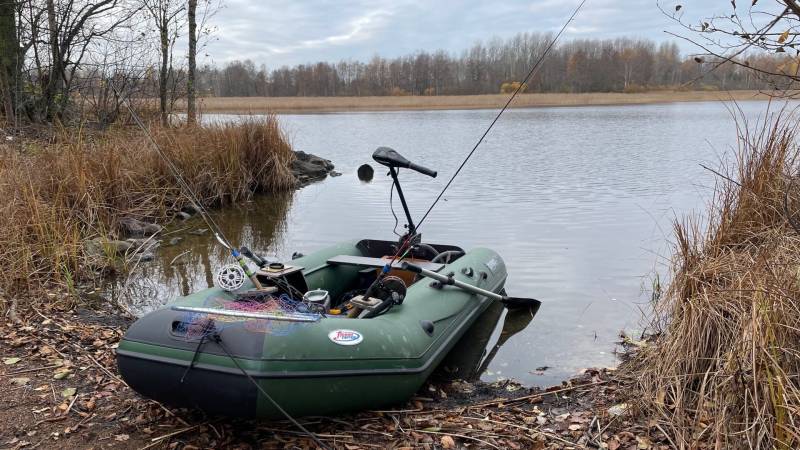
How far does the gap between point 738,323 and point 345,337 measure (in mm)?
2007

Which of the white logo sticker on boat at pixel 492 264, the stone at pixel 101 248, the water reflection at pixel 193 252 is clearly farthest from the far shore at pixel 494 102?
the white logo sticker on boat at pixel 492 264

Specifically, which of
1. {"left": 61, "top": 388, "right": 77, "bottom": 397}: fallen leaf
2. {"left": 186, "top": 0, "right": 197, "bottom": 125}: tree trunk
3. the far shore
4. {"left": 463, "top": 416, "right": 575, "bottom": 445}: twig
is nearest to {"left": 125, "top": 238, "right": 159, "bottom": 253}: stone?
{"left": 61, "top": 388, "right": 77, "bottom": 397}: fallen leaf

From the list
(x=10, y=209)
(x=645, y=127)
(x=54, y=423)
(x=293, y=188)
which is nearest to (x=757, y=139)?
(x=54, y=423)

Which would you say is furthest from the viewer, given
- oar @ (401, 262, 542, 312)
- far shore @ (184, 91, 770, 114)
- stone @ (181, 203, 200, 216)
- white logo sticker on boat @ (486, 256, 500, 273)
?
far shore @ (184, 91, 770, 114)

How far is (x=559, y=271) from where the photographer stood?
6590mm

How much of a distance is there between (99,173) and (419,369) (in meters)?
5.29

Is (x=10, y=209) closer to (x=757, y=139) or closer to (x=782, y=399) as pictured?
(x=782, y=399)

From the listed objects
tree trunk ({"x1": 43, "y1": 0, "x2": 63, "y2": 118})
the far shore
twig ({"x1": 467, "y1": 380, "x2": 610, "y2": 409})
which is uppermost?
the far shore

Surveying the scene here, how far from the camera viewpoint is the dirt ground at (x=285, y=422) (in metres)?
3.10

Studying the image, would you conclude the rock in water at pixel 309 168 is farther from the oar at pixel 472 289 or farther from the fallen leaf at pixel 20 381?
the fallen leaf at pixel 20 381

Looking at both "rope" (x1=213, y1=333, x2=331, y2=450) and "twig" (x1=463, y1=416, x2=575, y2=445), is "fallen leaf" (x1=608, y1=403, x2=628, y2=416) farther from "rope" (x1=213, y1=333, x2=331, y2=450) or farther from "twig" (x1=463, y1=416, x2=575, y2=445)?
"rope" (x1=213, y1=333, x2=331, y2=450)

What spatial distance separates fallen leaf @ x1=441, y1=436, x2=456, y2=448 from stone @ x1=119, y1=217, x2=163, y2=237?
532 centimetres

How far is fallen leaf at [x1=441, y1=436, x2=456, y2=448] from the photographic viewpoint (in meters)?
3.12

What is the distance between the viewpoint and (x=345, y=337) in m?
3.24
